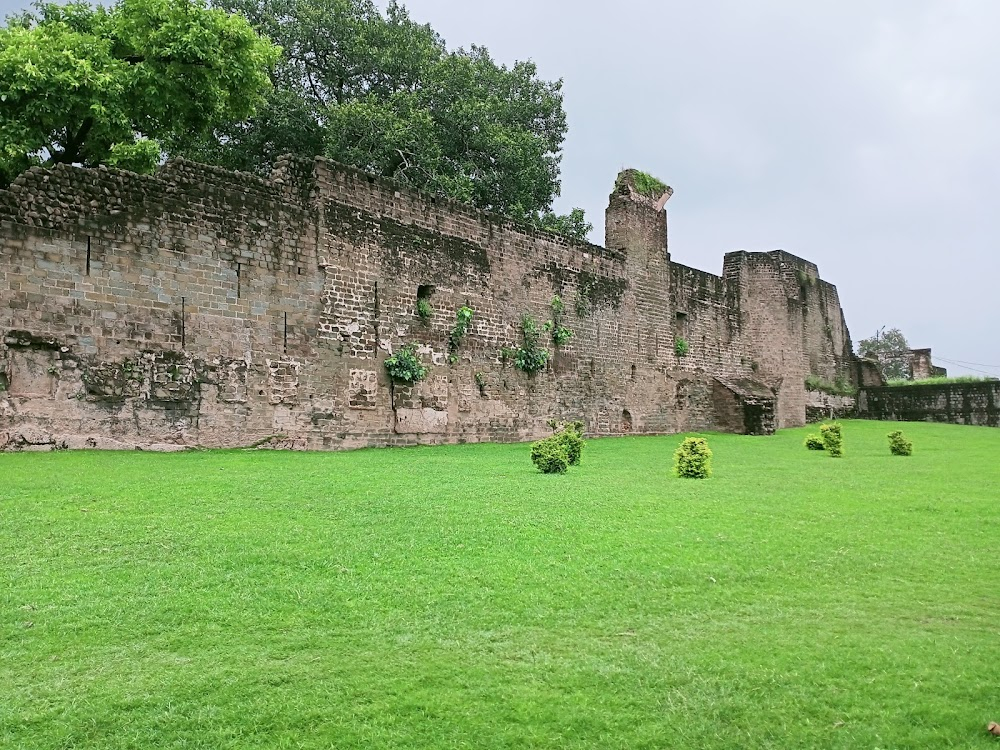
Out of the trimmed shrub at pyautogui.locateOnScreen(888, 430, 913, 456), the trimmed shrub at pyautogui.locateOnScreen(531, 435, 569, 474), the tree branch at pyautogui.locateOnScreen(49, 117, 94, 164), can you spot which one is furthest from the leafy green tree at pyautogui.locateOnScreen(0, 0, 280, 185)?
the trimmed shrub at pyautogui.locateOnScreen(888, 430, 913, 456)

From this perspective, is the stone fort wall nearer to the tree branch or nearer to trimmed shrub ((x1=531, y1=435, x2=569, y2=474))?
trimmed shrub ((x1=531, y1=435, x2=569, y2=474))

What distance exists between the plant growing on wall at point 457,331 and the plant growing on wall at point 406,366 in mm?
1002

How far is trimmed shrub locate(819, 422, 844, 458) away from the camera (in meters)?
13.9

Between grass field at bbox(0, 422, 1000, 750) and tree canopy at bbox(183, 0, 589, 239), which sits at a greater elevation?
tree canopy at bbox(183, 0, 589, 239)

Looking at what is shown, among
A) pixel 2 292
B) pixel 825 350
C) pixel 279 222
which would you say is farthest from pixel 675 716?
pixel 825 350

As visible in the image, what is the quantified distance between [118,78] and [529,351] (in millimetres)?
9899

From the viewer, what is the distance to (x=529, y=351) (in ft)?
57.4

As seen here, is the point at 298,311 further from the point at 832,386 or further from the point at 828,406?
the point at 832,386

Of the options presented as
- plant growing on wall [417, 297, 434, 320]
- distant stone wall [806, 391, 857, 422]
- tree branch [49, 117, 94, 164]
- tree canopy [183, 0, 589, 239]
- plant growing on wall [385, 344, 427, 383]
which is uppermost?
tree canopy [183, 0, 589, 239]

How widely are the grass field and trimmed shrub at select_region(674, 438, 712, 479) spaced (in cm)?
219

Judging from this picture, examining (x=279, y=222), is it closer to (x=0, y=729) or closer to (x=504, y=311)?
(x=504, y=311)

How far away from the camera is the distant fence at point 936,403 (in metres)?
27.7

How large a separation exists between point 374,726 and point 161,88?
14931 millimetres

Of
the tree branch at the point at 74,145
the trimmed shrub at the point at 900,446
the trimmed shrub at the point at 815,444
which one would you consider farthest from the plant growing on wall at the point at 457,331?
the trimmed shrub at the point at 900,446
